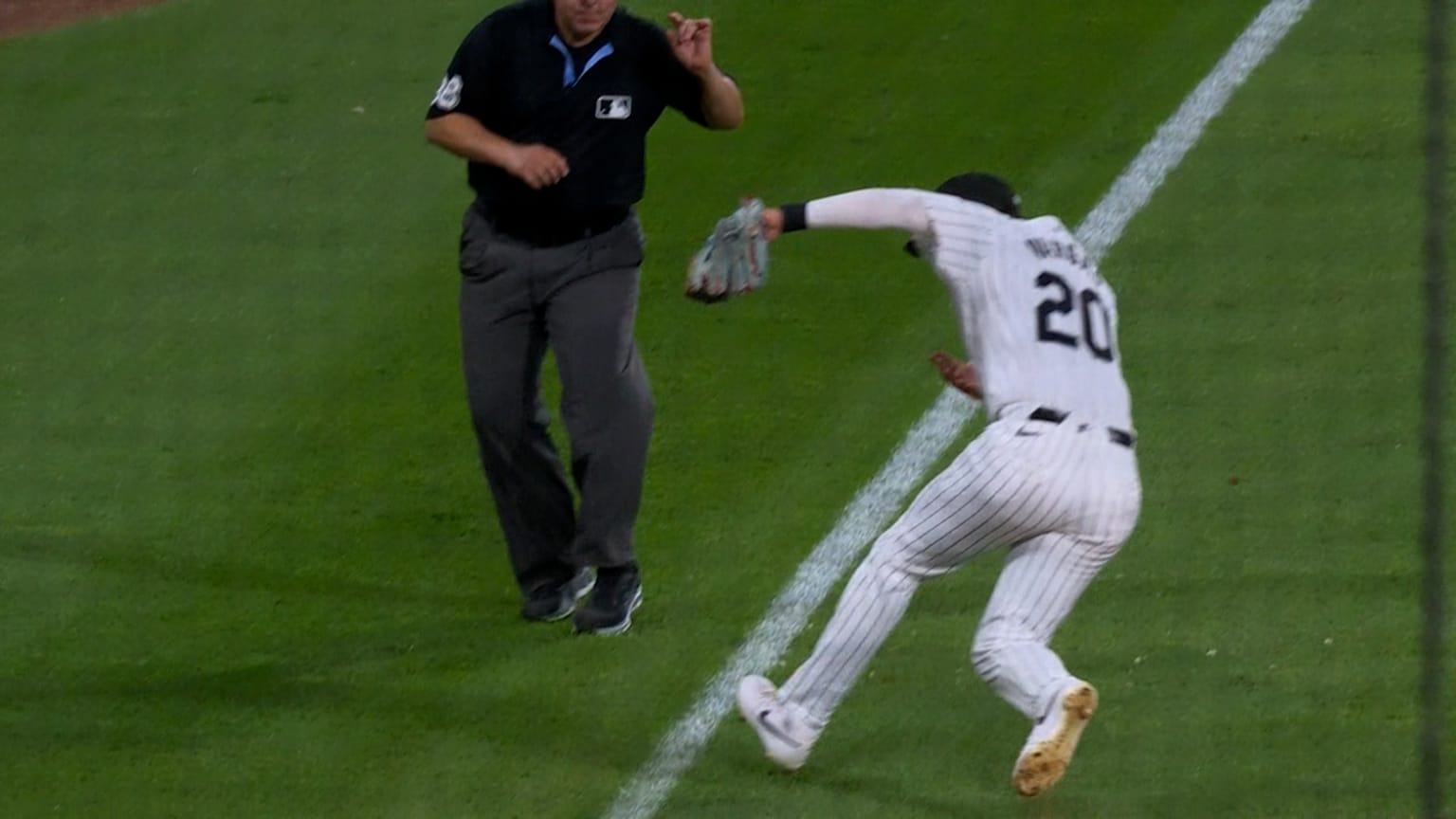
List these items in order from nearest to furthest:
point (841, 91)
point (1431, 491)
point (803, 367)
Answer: point (1431, 491), point (803, 367), point (841, 91)

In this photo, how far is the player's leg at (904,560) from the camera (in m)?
5.18

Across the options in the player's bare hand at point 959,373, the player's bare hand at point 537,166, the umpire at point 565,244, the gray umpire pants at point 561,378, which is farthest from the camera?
the gray umpire pants at point 561,378

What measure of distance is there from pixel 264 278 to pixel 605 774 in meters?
3.51

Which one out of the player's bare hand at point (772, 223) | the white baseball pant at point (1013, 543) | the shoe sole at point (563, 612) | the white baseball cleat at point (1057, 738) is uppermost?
the player's bare hand at point (772, 223)

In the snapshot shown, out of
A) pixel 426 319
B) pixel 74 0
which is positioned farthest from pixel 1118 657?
pixel 74 0

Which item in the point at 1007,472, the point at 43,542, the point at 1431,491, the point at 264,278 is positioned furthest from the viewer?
the point at 264,278

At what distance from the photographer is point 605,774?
5602 millimetres

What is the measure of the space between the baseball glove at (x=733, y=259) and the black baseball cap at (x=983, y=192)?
1.20ft

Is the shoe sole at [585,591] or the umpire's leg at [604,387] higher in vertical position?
the umpire's leg at [604,387]

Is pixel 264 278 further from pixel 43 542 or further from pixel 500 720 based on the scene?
pixel 500 720

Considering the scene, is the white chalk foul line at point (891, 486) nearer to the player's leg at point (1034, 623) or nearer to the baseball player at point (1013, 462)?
the baseball player at point (1013, 462)

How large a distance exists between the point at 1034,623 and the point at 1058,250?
859 mm

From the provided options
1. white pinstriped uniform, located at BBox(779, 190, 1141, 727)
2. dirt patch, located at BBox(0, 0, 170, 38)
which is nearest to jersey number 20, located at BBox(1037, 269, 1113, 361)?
white pinstriped uniform, located at BBox(779, 190, 1141, 727)

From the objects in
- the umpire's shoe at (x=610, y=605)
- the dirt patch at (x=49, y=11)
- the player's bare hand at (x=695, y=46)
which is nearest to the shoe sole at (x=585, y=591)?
the umpire's shoe at (x=610, y=605)
